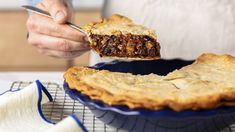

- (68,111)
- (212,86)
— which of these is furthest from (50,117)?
(212,86)

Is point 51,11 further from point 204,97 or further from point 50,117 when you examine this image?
point 204,97

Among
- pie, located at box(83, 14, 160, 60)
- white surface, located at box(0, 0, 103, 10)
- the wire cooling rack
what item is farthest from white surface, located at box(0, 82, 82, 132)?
white surface, located at box(0, 0, 103, 10)

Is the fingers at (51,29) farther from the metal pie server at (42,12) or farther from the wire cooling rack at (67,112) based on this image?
the wire cooling rack at (67,112)

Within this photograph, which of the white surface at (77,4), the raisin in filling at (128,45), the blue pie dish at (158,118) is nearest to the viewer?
the blue pie dish at (158,118)

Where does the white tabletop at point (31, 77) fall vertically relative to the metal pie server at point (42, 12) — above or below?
below

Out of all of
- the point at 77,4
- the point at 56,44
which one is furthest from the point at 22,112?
the point at 77,4

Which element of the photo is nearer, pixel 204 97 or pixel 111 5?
pixel 204 97

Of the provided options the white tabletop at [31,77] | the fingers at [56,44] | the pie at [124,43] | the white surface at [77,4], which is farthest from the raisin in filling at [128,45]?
the white surface at [77,4]
